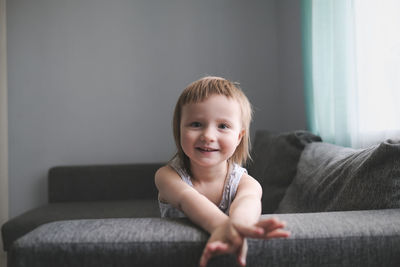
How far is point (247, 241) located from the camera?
54cm

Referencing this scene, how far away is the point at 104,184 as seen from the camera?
7.93 feet

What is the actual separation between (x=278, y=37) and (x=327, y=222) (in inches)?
86.8

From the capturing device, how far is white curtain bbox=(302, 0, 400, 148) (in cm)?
120

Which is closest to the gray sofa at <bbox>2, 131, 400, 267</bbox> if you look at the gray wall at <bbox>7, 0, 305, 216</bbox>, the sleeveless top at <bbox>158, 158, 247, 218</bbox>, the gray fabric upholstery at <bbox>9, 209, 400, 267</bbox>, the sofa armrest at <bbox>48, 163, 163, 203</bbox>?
the gray fabric upholstery at <bbox>9, 209, 400, 267</bbox>

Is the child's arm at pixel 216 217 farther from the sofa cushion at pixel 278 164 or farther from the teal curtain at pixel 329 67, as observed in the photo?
the teal curtain at pixel 329 67

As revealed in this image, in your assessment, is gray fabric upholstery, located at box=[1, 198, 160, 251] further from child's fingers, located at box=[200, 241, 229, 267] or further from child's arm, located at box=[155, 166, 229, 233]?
child's fingers, located at box=[200, 241, 229, 267]

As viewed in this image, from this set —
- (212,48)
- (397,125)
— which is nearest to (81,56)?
(212,48)

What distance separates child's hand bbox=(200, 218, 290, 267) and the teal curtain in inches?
41.8

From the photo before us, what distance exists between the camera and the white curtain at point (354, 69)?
1203mm

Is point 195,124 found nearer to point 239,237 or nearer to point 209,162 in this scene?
point 209,162

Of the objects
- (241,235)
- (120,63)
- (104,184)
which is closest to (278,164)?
(241,235)

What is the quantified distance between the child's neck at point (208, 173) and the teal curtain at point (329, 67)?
0.78m

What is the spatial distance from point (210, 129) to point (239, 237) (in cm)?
36

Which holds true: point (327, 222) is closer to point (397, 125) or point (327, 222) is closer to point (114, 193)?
point (397, 125)
